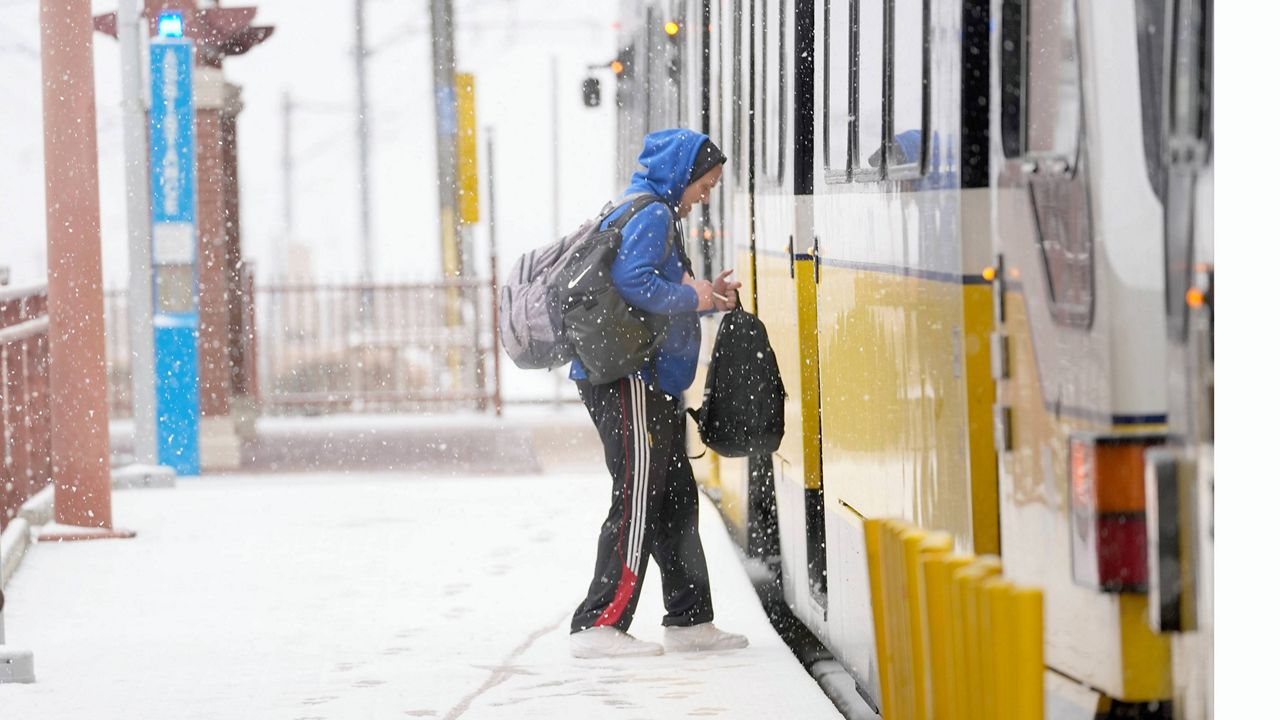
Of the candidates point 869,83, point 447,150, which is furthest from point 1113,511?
point 447,150

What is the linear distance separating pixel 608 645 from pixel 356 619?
4.69ft

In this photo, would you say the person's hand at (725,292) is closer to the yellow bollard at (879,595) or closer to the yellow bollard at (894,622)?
the yellow bollard at (879,595)

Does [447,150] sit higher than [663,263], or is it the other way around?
[447,150]

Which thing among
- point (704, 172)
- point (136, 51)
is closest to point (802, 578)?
point (704, 172)

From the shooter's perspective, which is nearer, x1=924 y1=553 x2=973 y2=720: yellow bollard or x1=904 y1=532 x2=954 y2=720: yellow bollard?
x1=924 y1=553 x2=973 y2=720: yellow bollard

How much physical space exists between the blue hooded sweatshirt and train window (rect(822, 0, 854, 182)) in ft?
1.82

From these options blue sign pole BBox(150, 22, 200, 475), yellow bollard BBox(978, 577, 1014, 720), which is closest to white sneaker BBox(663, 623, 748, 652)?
yellow bollard BBox(978, 577, 1014, 720)

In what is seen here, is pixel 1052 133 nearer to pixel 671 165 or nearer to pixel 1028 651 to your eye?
pixel 1028 651

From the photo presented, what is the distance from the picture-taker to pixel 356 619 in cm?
789

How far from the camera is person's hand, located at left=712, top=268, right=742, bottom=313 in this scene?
6.65 m

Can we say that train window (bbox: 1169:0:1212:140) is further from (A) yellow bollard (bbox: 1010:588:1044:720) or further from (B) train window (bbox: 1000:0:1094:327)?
(A) yellow bollard (bbox: 1010:588:1044:720)

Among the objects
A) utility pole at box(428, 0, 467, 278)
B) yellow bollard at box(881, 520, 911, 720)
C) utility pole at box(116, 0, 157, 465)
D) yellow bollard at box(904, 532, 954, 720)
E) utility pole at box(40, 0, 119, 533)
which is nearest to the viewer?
yellow bollard at box(904, 532, 954, 720)

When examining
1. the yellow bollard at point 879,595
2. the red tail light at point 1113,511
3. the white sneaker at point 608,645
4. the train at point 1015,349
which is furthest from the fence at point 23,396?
the red tail light at point 1113,511

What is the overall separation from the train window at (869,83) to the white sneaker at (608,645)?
1888 millimetres
